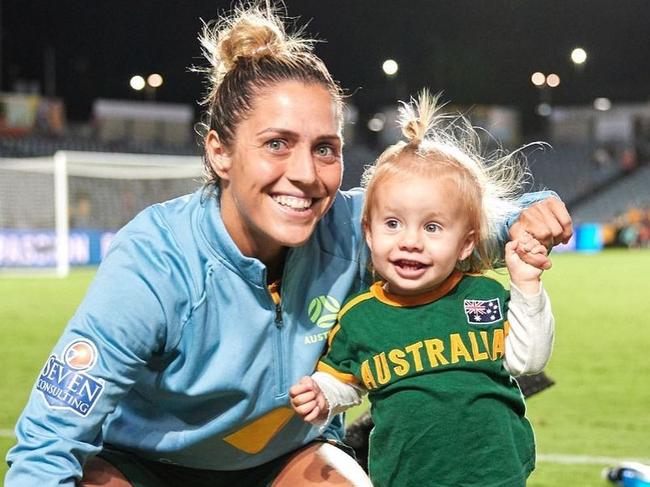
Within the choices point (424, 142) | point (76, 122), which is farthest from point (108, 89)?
point (424, 142)

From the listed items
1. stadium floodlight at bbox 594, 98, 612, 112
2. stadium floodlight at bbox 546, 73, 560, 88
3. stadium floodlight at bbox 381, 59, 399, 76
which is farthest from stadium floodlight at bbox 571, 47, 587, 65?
stadium floodlight at bbox 381, 59, 399, 76

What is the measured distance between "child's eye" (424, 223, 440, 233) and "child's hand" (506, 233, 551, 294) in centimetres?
18

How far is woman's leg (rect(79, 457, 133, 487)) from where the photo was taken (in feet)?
8.80

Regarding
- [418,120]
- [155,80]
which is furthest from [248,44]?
[155,80]

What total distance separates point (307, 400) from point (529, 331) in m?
0.56

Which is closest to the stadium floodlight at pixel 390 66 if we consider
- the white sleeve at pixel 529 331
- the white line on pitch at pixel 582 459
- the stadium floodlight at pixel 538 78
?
the stadium floodlight at pixel 538 78

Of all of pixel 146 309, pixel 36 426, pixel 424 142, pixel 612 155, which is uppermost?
pixel 424 142

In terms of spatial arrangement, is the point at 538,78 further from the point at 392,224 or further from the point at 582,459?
the point at 392,224

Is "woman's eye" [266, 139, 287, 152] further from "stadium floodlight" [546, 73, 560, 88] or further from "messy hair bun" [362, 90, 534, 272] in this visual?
"stadium floodlight" [546, 73, 560, 88]

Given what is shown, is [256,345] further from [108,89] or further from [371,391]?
[108,89]

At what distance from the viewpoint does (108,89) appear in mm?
41344

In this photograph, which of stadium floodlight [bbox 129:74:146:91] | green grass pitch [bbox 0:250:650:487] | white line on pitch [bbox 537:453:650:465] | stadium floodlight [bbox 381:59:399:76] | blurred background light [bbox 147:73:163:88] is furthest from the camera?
stadium floodlight [bbox 129:74:146:91]

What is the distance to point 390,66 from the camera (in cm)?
3938

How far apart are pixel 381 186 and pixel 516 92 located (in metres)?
44.6
